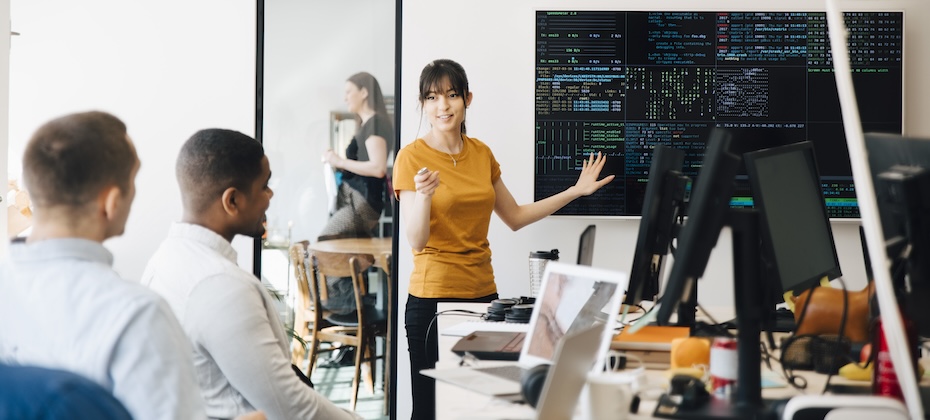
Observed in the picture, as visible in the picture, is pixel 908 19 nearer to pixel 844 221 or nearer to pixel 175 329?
pixel 844 221

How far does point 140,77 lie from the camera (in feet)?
12.9

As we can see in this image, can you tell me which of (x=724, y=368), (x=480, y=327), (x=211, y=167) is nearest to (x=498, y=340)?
(x=480, y=327)

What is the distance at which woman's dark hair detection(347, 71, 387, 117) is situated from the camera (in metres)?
4.07

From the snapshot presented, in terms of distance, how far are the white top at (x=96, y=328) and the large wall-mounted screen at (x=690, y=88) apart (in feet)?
8.80

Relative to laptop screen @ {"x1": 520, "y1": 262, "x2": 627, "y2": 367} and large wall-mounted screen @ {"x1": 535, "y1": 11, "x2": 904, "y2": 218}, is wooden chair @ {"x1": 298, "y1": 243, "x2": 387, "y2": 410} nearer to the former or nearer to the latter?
large wall-mounted screen @ {"x1": 535, "y1": 11, "x2": 904, "y2": 218}

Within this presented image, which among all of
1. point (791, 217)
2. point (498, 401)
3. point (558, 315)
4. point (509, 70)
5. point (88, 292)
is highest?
point (509, 70)

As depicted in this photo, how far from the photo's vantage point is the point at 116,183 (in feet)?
4.60

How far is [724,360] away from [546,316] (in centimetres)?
45

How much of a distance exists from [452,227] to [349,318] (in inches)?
48.9

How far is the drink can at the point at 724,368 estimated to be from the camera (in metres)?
1.66

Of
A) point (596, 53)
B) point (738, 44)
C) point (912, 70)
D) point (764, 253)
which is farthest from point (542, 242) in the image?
point (764, 253)

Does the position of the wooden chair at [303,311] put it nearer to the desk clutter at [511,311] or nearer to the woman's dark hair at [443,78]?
the woman's dark hair at [443,78]

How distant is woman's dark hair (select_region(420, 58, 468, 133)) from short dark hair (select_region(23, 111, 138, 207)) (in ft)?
5.98

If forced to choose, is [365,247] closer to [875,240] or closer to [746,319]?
[746,319]
